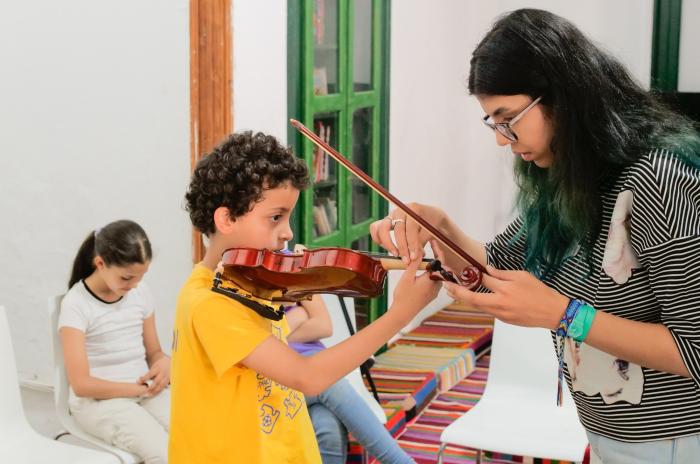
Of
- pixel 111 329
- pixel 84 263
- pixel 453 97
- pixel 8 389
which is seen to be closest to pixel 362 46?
pixel 453 97

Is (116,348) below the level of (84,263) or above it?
below

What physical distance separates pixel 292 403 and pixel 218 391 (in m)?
0.19

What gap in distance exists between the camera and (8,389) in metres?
2.63

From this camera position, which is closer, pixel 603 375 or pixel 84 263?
pixel 603 375

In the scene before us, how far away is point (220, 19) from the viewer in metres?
3.24

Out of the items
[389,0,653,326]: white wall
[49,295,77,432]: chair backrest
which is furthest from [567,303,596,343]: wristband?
[389,0,653,326]: white wall

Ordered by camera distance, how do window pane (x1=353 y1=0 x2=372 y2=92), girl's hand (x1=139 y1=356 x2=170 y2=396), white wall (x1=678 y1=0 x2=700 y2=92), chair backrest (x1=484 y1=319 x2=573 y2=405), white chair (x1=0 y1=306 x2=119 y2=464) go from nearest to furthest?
white chair (x1=0 y1=306 x2=119 y2=464) → girl's hand (x1=139 y1=356 x2=170 y2=396) → chair backrest (x1=484 y1=319 x2=573 y2=405) → window pane (x1=353 y1=0 x2=372 y2=92) → white wall (x1=678 y1=0 x2=700 y2=92)

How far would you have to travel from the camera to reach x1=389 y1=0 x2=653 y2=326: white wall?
191 inches

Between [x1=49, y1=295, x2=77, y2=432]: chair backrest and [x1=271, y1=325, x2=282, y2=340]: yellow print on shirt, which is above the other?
[x1=271, y1=325, x2=282, y2=340]: yellow print on shirt

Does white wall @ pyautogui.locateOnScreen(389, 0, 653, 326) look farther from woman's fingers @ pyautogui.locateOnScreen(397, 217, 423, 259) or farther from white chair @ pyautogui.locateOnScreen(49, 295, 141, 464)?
woman's fingers @ pyautogui.locateOnScreen(397, 217, 423, 259)

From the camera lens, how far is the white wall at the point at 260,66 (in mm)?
3363

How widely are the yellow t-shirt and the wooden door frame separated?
161 centimetres

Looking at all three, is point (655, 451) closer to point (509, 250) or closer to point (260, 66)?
point (509, 250)

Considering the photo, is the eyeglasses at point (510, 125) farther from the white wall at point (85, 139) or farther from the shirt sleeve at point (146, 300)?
the white wall at point (85, 139)
